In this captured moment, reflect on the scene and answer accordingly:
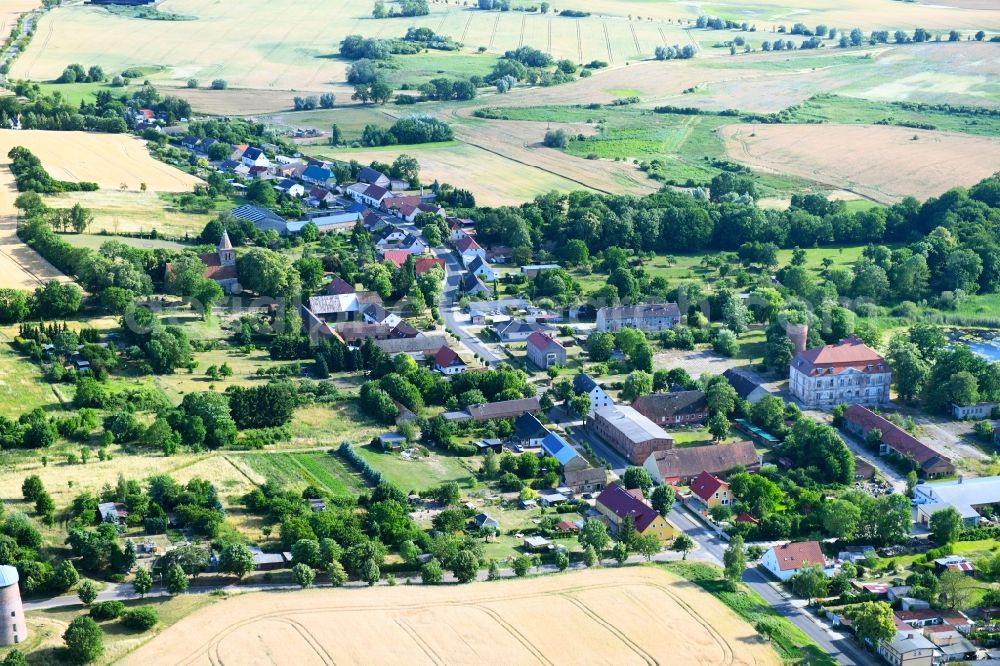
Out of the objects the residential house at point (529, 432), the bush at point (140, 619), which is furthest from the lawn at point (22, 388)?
the residential house at point (529, 432)

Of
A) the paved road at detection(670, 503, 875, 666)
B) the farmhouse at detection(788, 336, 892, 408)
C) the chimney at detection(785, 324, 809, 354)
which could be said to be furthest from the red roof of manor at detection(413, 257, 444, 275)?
the paved road at detection(670, 503, 875, 666)

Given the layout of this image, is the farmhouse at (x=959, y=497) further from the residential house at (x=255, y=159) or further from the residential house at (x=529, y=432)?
the residential house at (x=255, y=159)

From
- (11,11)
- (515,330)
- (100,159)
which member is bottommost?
(515,330)

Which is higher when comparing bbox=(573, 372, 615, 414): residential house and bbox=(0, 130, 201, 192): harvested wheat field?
bbox=(0, 130, 201, 192): harvested wheat field

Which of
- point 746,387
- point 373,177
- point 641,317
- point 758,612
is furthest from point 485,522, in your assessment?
point 373,177

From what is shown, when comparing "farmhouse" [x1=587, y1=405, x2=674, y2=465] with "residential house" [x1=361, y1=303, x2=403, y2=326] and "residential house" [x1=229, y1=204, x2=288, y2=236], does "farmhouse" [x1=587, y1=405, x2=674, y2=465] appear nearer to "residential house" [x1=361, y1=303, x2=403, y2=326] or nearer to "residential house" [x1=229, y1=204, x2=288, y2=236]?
"residential house" [x1=361, y1=303, x2=403, y2=326]

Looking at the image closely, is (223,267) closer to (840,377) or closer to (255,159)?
(255,159)
